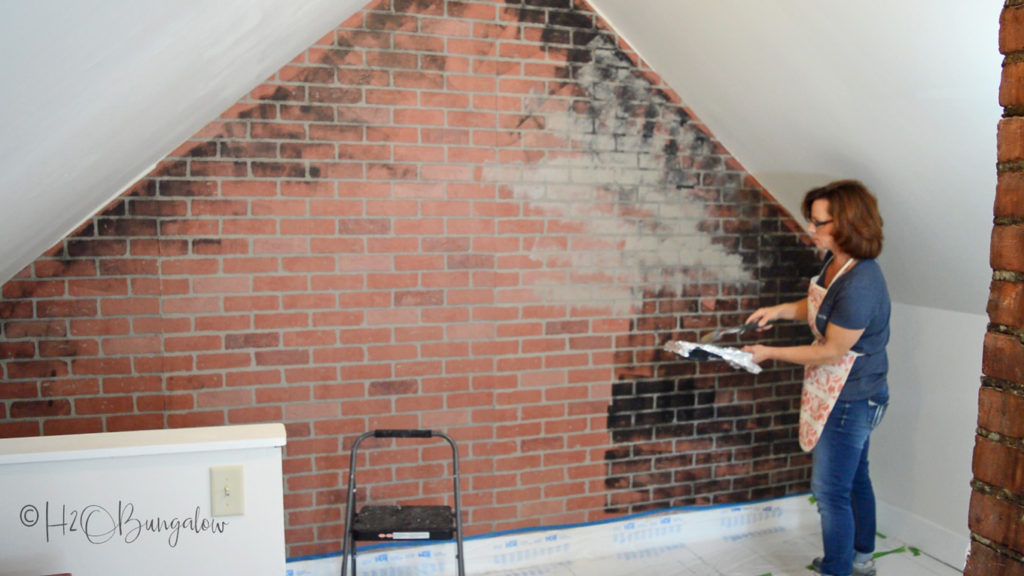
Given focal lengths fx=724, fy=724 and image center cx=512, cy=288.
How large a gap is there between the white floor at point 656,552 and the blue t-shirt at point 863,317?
0.92m

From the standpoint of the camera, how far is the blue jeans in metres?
2.79

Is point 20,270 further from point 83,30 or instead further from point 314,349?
point 83,30

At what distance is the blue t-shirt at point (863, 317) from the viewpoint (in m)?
2.65

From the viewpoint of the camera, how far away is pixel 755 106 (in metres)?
2.88

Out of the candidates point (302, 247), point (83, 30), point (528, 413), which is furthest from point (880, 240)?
point (83, 30)

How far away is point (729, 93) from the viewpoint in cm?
292

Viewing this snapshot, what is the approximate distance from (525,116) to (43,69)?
216cm

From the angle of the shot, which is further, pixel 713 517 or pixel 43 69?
pixel 713 517

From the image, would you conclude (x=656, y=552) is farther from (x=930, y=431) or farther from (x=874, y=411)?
(x=930, y=431)

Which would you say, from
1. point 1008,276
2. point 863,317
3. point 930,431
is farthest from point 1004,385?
point 930,431

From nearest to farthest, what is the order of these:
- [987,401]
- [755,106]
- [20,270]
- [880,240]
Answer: [987,401] < [20,270] < [880,240] < [755,106]

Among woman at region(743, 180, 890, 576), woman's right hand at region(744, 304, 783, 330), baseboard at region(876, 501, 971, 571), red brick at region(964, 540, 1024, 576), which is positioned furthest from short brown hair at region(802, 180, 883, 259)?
red brick at region(964, 540, 1024, 576)

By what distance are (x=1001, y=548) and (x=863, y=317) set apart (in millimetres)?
1499

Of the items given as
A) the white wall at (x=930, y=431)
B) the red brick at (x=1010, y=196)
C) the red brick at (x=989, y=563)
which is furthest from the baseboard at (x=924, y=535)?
the red brick at (x=1010, y=196)
